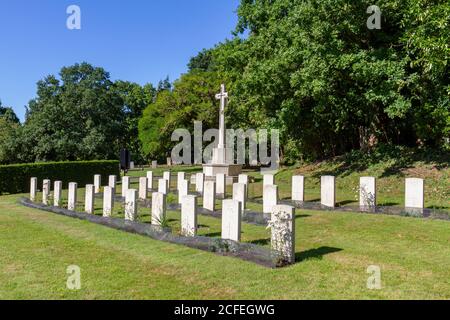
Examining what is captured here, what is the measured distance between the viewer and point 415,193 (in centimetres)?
1124

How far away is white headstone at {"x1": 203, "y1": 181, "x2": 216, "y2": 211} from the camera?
12195mm

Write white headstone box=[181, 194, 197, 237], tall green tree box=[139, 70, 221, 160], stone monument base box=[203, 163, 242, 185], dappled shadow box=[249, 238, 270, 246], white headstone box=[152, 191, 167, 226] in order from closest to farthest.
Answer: dappled shadow box=[249, 238, 270, 246] < white headstone box=[181, 194, 197, 237] < white headstone box=[152, 191, 167, 226] < stone monument base box=[203, 163, 242, 185] < tall green tree box=[139, 70, 221, 160]

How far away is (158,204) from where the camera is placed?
9688 millimetres

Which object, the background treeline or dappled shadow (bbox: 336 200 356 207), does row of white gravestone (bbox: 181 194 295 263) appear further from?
the background treeline

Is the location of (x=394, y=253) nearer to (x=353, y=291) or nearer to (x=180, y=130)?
(x=353, y=291)

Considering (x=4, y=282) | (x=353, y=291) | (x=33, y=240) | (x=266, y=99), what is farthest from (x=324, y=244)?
(x=266, y=99)

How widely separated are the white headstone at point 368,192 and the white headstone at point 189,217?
5.73m

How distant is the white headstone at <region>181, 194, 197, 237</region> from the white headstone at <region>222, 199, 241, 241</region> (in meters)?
0.84

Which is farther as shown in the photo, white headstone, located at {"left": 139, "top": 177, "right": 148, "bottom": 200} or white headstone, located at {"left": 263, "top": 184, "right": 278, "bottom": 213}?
white headstone, located at {"left": 139, "top": 177, "right": 148, "bottom": 200}

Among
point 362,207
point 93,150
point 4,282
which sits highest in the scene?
point 93,150

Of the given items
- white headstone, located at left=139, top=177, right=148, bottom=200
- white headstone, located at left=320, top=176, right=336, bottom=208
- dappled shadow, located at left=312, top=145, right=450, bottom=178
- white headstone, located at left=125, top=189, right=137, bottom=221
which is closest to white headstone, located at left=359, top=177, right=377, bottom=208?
white headstone, located at left=320, top=176, right=336, bottom=208

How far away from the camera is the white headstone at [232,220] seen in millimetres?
7715

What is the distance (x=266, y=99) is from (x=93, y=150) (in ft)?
69.2

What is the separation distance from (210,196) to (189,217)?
144 inches
